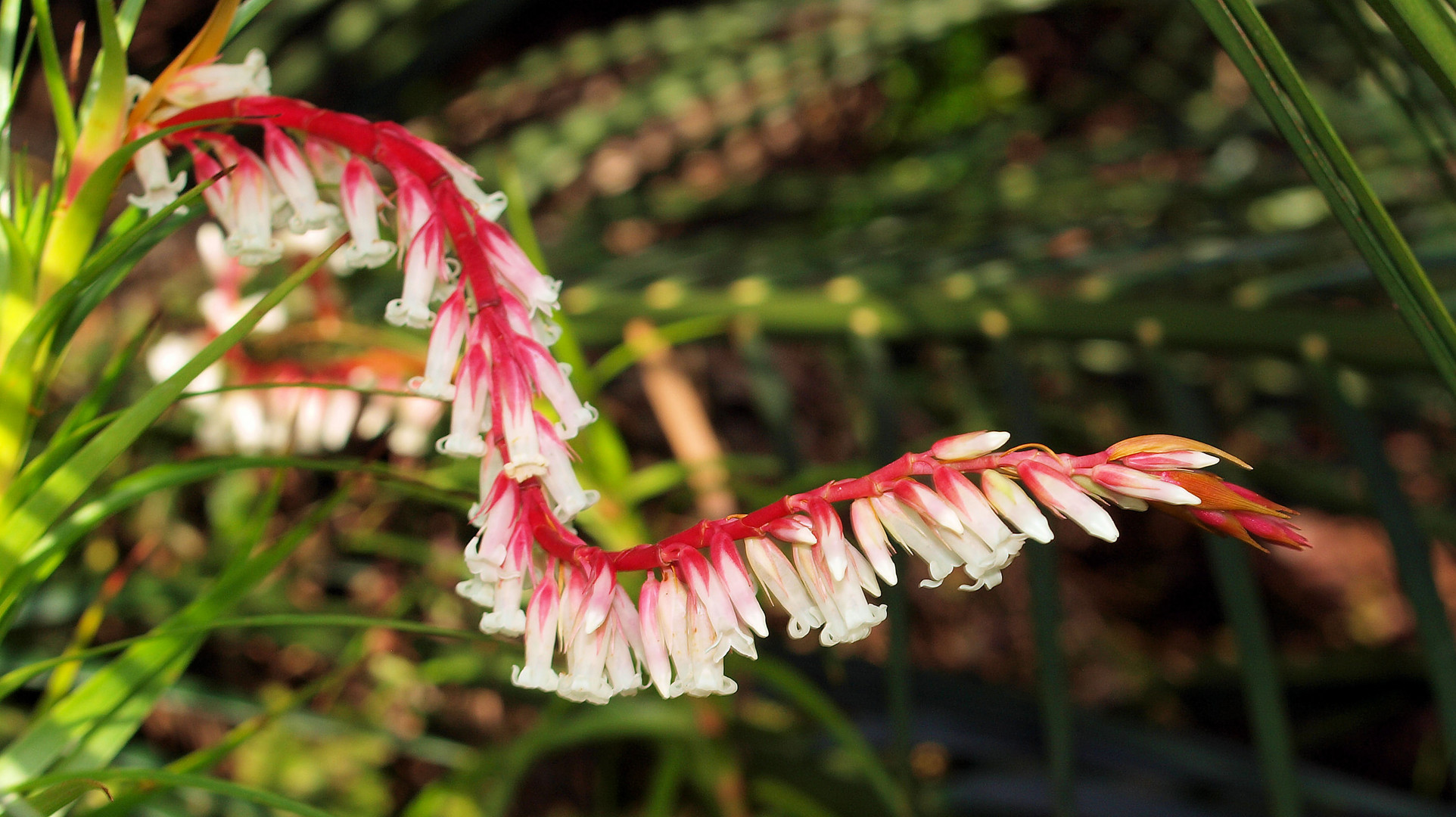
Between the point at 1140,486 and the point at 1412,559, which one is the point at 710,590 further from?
the point at 1412,559

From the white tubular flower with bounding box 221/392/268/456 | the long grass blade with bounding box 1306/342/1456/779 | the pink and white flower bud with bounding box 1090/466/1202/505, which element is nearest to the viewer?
the pink and white flower bud with bounding box 1090/466/1202/505

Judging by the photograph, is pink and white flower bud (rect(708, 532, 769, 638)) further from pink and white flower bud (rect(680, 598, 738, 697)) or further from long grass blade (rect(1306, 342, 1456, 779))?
long grass blade (rect(1306, 342, 1456, 779))

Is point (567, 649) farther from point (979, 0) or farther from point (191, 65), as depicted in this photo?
point (979, 0)

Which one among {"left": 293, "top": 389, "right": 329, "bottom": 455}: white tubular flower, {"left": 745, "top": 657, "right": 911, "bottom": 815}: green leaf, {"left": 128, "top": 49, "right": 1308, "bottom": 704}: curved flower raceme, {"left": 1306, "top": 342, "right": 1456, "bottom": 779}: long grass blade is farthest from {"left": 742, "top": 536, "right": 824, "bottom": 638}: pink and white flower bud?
{"left": 293, "top": 389, "right": 329, "bottom": 455}: white tubular flower

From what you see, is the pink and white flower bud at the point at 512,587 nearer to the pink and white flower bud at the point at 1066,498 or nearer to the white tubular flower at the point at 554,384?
the white tubular flower at the point at 554,384

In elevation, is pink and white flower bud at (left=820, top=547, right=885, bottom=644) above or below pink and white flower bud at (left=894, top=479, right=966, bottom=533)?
below

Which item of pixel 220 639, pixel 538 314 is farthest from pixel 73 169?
pixel 220 639
